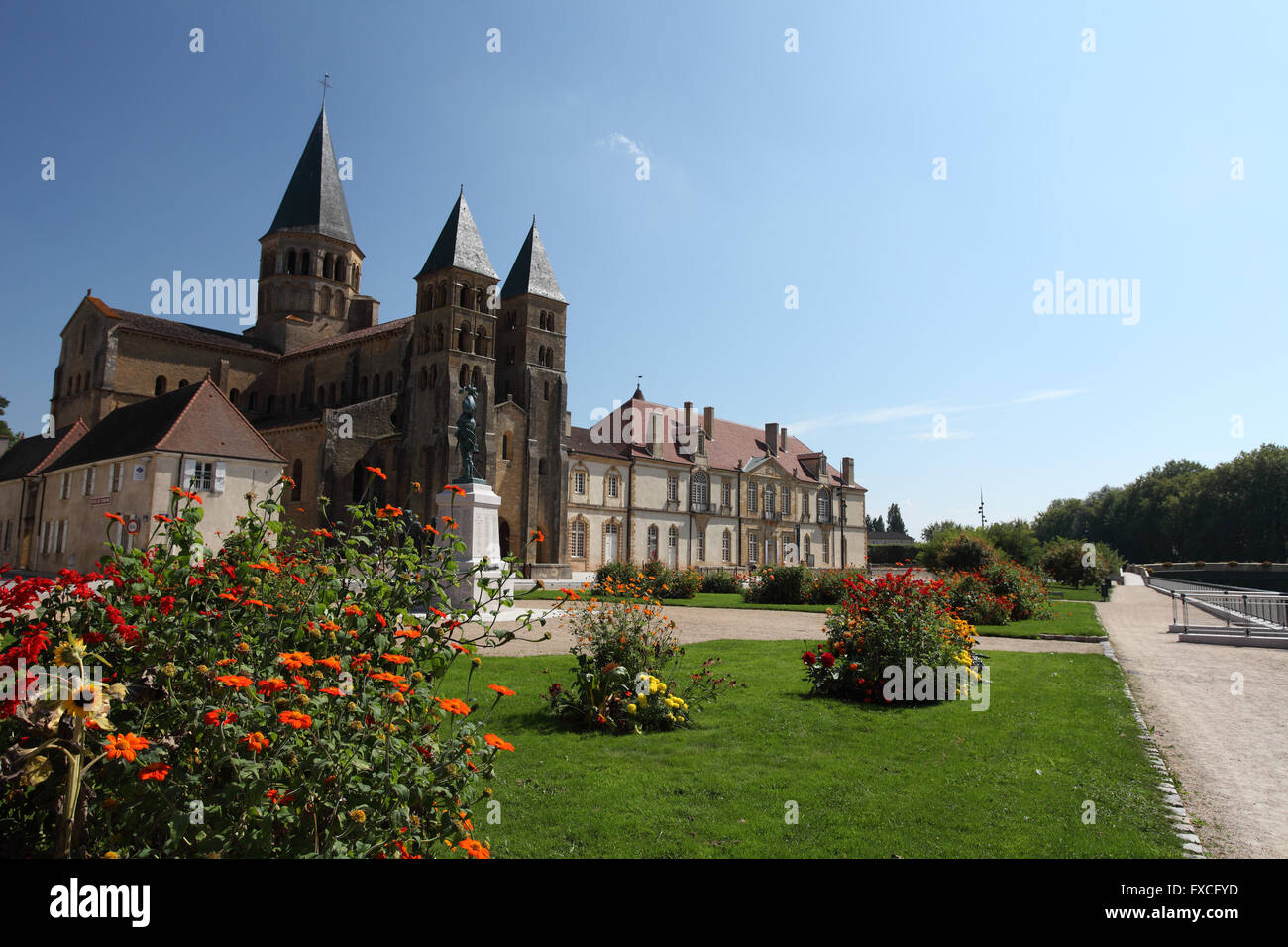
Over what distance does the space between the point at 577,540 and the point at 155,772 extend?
4778 centimetres

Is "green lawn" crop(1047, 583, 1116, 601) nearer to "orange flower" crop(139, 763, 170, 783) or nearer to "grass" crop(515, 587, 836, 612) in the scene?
"grass" crop(515, 587, 836, 612)

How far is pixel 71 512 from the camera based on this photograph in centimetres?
3462

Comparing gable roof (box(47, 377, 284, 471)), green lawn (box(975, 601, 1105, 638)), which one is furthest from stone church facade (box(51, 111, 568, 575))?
green lawn (box(975, 601, 1105, 638))

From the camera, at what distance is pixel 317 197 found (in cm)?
5606

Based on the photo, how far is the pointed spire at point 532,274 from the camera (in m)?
50.1

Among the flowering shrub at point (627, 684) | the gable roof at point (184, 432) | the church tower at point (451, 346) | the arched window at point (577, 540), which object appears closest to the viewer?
the flowering shrub at point (627, 684)

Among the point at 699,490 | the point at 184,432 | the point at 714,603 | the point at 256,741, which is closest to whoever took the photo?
the point at 256,741

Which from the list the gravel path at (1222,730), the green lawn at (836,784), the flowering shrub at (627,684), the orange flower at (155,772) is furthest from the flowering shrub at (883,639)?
the orange flower at (155,772)

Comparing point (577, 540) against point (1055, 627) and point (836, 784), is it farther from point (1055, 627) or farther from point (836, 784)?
point (836, 784)

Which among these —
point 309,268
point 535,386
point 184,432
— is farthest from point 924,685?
point 309,268

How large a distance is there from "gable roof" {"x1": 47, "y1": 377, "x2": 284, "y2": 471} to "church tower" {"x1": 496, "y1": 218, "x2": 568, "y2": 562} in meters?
15.7

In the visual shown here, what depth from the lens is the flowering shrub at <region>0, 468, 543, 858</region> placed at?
9.11 ft
